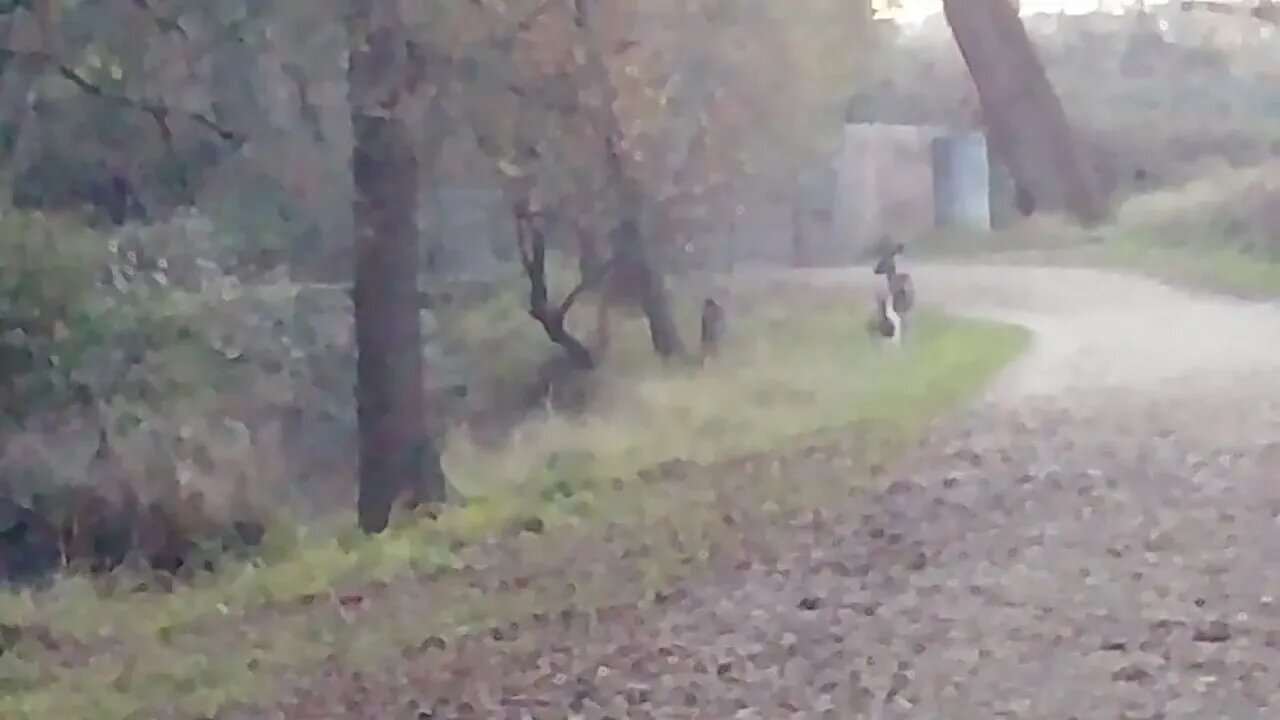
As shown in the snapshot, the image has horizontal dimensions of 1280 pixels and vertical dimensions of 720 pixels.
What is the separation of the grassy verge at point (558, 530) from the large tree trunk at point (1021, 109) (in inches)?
12.6

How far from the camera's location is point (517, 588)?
8.32ft

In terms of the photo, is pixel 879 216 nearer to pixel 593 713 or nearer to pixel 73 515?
pixel 593 713

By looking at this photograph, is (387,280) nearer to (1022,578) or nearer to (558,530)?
(558,530)

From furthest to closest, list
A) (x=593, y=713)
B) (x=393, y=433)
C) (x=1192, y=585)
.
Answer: (x=393, y=433) → (x=1192, y=585) → (x=593, y=713)

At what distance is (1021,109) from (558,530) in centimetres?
121

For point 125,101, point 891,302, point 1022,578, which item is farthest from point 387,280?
point 1022,578

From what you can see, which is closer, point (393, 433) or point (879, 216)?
point (393, 433)

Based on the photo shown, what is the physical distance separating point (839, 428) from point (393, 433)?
811mm

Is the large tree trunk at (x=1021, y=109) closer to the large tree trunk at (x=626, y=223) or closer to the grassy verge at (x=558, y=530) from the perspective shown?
the grassy verge at (x=558, y=530)

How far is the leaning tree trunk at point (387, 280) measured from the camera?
261cm

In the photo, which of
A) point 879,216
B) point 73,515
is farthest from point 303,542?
point 879,216

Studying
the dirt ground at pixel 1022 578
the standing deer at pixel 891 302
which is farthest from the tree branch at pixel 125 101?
the standing deer at pixel 891 302

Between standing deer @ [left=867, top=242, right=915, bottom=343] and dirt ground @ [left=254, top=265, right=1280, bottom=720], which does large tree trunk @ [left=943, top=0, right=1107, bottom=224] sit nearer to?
dirt ground @ [left=254, top=265, right=1280, bottom=720]

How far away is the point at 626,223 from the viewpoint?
277cm
